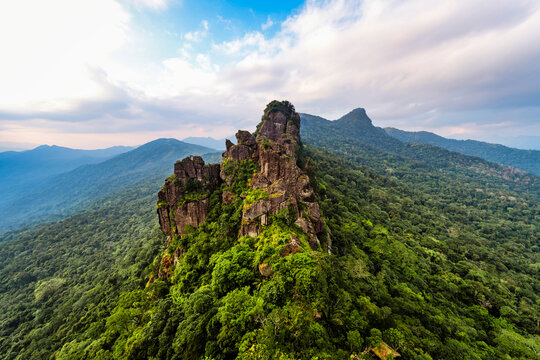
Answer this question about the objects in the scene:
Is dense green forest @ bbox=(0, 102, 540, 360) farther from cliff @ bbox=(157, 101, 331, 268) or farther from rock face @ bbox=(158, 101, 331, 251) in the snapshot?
rock face @ bbox=(158, 101, 331, 251)

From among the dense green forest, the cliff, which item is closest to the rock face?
the cliff

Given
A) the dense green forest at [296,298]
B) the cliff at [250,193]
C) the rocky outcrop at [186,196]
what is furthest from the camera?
the rocky outcrop at [186,196]

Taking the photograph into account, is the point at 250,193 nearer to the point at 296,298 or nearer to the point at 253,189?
the point at 253,189

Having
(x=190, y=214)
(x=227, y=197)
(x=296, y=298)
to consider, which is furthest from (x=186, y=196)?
A: (x=296, y=298)

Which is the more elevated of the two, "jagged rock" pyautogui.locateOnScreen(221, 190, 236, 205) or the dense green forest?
"jagged rock" pyautogui.locateOnScreen(221, 190, 236, 205)

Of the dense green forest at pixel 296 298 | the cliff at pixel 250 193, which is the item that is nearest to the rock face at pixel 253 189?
the cliff at pixel 250 193

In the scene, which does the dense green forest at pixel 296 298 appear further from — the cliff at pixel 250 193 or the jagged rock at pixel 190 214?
the jagged rock at pixel 190 214

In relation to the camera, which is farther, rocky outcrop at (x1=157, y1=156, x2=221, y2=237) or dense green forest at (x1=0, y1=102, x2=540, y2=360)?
rocky outcrop at (x1=157, y1=156, x2=221, y2=237)

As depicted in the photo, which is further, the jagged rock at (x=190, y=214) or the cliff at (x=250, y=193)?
the jagged rock at (x=190, y=214)

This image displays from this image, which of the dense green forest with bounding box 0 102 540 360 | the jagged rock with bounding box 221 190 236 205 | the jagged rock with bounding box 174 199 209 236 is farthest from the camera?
the jagged rock with bounding box 174 199 209 236
